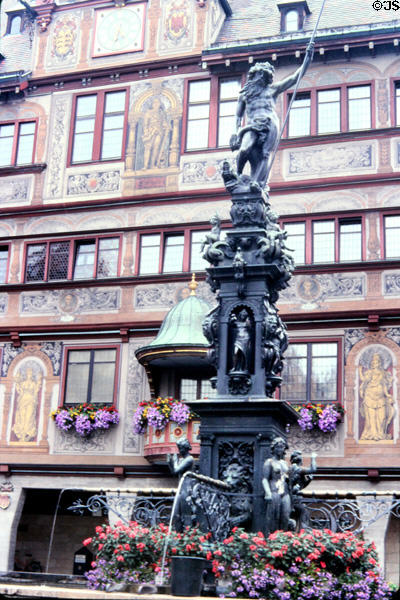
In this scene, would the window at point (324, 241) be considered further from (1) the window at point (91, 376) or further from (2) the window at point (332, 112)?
(1) the window at point (91, 376)

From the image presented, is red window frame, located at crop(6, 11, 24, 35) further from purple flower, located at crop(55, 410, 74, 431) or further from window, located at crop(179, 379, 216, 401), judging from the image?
window, located at crop(179, 379, 216, 401)

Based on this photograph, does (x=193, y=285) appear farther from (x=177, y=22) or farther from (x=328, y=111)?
(x=177, y=22)

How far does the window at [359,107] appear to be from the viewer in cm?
2320

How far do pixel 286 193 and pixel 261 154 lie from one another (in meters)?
10.7

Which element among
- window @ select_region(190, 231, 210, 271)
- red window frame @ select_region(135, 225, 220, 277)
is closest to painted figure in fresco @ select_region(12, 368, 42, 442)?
red window frame @ select_region(135, 225, 220, 277)

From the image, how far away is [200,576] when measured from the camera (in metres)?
7.90

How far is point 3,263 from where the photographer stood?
1006 inches

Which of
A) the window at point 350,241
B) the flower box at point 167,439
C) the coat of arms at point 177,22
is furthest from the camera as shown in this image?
the coat of arms at point 177,22

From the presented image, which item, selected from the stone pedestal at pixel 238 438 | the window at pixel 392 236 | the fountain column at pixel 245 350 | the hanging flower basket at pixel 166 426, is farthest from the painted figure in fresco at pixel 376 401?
the stone pedestal at pixel 238 438

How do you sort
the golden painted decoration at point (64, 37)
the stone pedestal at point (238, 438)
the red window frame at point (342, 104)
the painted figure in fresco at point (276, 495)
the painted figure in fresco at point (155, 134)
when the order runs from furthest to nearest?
the golden painted decoration at point (64, 37), the painted figure in fresco at point (155, 134), the red window frame at point (342, 104), the stone pedestal at point (238, 438), the painted figure in fresco at point (276, 495)

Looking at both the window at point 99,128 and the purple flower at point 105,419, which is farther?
the window at point 99,128

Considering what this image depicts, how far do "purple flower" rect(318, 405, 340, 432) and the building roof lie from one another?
9484mm

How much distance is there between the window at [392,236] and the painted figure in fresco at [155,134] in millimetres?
5947

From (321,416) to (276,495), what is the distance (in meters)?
10.7
